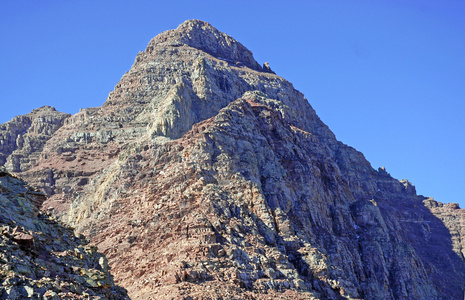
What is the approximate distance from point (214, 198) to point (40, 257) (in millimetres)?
47092

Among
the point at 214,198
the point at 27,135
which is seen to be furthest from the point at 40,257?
the point at 27,135

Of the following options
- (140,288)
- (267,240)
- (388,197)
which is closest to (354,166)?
Result: (388,197)

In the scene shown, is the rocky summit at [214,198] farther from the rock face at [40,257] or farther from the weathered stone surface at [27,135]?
the weathered stone surface at [27,135]

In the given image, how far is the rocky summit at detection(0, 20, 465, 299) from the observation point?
3246 inches

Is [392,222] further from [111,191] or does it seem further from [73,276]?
[73,276]

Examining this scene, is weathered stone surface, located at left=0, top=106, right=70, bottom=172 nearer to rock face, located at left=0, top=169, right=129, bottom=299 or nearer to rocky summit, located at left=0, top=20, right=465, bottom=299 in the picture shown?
rocky summit, located at left=0, top=20, right=465, bottom=299

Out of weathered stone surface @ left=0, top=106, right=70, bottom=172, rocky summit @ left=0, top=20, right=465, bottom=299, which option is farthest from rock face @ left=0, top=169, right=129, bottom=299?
weathered stone surface @ left=0, top=106, right=70, bottom=172

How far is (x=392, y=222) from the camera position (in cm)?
16625

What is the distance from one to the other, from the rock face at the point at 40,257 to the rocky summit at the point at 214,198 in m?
0.22

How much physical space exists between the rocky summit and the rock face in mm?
222

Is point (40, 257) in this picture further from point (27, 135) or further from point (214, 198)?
point (27, 135)

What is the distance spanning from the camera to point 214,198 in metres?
93.2

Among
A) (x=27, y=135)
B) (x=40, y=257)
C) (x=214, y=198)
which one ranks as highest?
(x=27, y=135)

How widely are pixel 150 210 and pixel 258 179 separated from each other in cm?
1671
